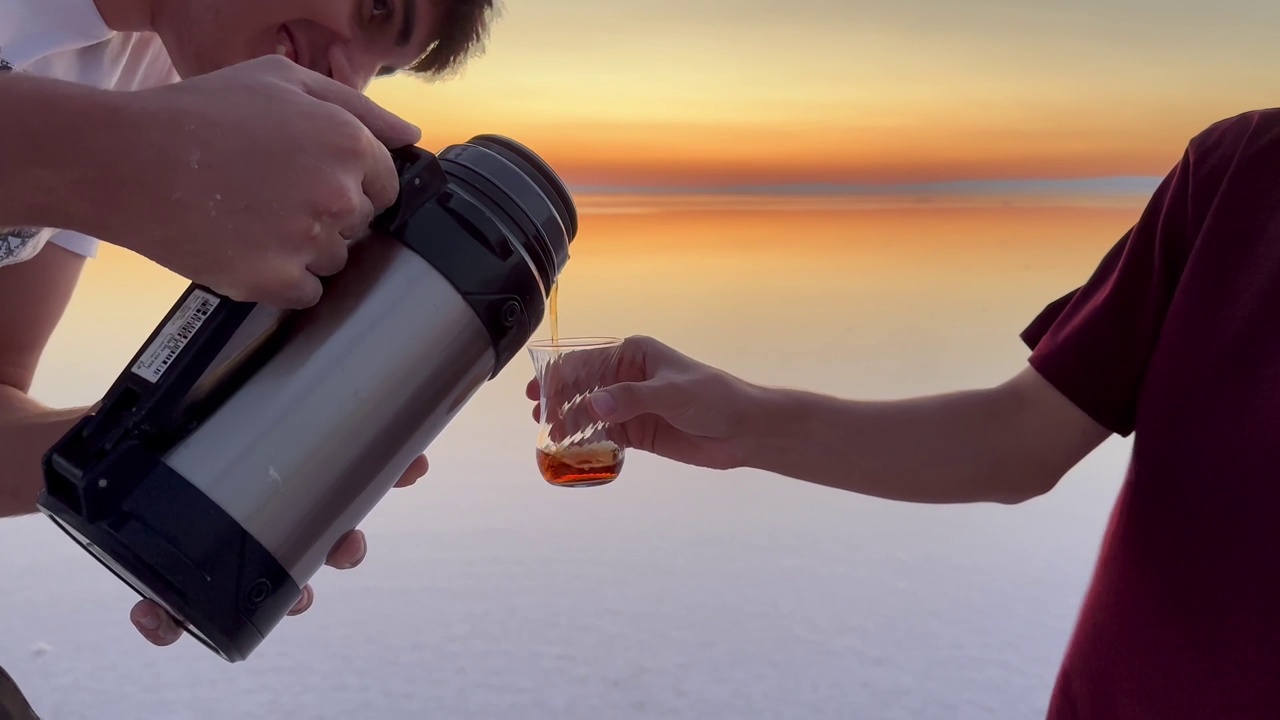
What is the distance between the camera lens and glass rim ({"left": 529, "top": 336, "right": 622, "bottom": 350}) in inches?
34.8

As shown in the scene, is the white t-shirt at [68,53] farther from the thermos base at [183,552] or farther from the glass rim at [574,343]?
the glass rim at [574,343]

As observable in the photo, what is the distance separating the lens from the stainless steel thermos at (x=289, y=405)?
19.5 inches

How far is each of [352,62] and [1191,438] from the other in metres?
0.77

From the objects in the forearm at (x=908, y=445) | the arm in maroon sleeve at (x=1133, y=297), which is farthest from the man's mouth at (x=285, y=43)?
the arm in maroon sleeve at (x=1133, y=297)

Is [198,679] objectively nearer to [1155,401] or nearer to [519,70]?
[1155,401]

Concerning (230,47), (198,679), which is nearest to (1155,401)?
(230,47)

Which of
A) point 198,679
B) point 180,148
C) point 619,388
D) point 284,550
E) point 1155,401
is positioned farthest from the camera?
point 198,679

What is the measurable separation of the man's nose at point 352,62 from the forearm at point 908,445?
49 cm

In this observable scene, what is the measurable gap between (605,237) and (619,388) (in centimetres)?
342

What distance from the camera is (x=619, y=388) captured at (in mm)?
864

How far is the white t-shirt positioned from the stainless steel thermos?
21 centimetres

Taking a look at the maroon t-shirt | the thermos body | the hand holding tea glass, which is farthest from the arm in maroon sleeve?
the thermos body

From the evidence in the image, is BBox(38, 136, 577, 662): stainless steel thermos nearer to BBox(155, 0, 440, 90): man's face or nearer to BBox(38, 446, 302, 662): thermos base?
BBox(38, 446, 302, 662): thermos base

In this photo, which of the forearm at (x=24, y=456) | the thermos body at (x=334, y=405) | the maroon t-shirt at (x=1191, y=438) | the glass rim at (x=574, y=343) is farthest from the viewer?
the glass rim at (x=574, y=343)
